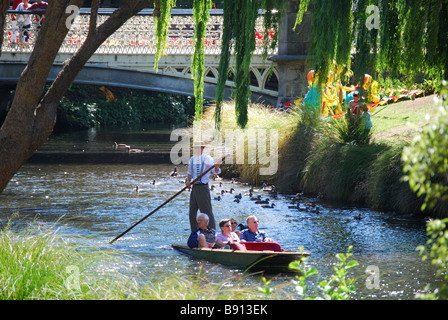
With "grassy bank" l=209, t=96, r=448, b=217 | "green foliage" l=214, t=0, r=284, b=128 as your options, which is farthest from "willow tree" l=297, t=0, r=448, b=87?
"grassy bank" l=209, t=96, r=448, b=217

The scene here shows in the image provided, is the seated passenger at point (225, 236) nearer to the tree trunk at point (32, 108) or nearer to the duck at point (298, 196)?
the tree trunk at point (32, 108)

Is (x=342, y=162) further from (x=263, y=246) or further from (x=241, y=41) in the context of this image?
(x=241, y=41)

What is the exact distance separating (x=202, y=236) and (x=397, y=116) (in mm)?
10568

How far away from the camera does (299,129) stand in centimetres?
1872

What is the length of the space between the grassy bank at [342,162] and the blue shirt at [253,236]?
13.2 feet

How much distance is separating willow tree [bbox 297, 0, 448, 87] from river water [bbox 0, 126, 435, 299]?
9.94ft

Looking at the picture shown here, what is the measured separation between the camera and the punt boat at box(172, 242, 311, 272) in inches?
404

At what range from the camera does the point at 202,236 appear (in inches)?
459

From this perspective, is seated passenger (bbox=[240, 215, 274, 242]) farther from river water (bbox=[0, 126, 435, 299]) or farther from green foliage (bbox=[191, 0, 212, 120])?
green foliage (bbox=[191, 0, 212, 120])

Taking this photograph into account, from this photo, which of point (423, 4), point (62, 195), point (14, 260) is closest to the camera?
point (14, 260)

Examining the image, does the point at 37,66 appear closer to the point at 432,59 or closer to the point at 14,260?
the point at 14,260

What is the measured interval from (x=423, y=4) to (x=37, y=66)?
16.3 ft

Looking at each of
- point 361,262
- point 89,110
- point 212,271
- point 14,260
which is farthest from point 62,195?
point 89,110

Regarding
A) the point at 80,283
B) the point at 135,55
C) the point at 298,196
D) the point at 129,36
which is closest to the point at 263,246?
the point at 80,283
